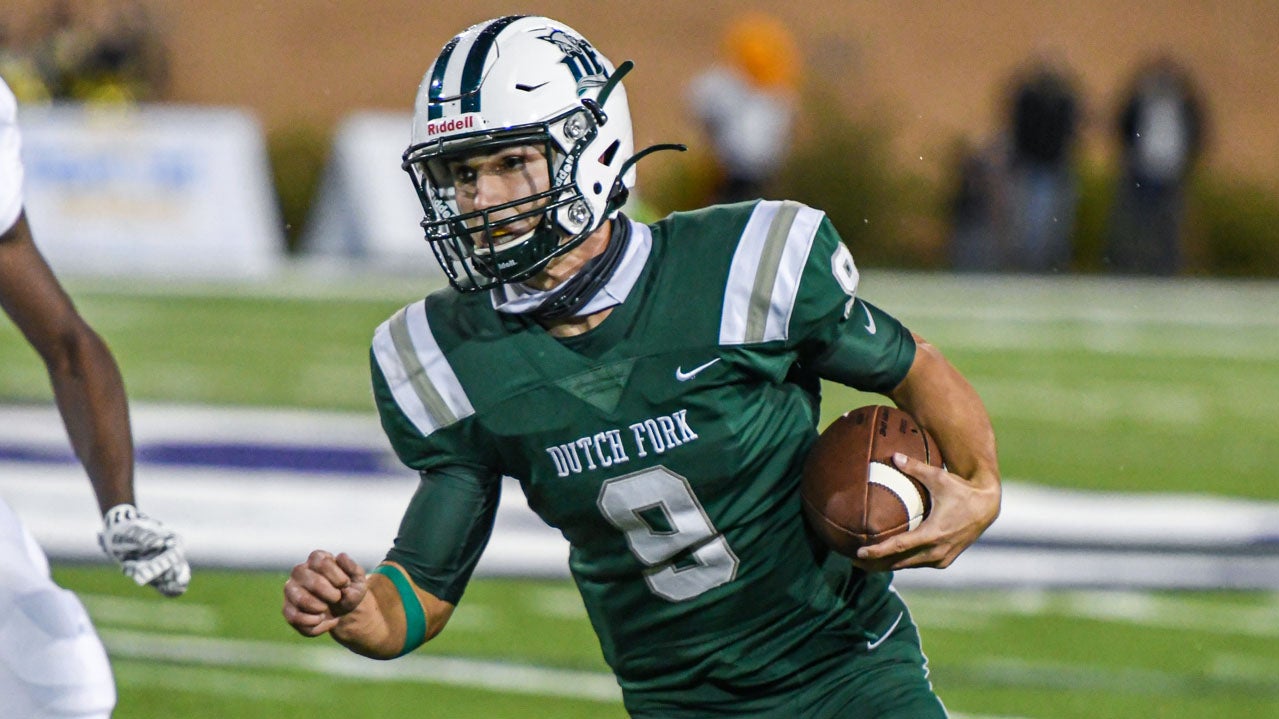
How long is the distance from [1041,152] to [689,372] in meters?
14.2

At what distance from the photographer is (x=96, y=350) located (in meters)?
3.34

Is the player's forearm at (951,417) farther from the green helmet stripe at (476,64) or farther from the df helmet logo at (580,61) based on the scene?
the green helmet stripe at (476,64)

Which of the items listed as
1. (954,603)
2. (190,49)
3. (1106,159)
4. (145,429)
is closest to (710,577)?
(954,603)

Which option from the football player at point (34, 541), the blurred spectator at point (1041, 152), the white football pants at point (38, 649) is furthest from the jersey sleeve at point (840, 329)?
the blurred spectator at point (1041, 152)

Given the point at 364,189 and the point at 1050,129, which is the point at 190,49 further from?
the point at 1050,129

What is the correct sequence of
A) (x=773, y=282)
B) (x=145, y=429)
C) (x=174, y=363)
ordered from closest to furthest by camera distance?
(x=773, y=282) → (x=145, y=429) → (x=174, y=363)

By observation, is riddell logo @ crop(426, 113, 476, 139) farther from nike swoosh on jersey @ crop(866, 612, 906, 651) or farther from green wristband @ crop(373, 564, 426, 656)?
nike swoosh on jersey @ crop(866, 612, 906, 651)

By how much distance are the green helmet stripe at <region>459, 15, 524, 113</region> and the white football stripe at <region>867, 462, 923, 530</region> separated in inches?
33.1

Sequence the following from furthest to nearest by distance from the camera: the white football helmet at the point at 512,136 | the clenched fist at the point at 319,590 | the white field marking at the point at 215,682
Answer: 1. the white field marking at the point at 215,682
2. the white football helmet at the point at 512,136
3. the clenched fist at the point at 319,590

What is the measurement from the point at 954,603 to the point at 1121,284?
1151 cm

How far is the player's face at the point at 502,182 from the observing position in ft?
10.3

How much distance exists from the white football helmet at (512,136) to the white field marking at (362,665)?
2335 mm

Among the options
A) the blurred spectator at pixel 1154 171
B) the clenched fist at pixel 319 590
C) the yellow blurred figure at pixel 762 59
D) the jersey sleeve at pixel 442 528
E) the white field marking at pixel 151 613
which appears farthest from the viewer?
the yellow blurred figure at pixel 762 59

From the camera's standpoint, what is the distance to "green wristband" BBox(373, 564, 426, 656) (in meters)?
3.17
